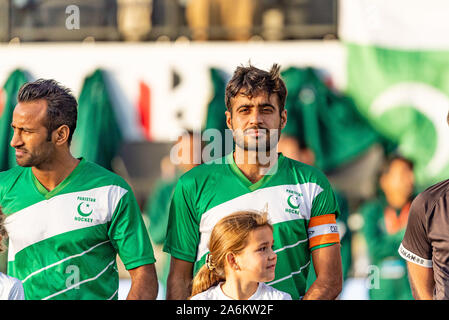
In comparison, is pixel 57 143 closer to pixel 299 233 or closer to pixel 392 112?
pixel 299 233

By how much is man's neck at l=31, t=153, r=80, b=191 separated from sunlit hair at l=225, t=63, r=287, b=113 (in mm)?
788

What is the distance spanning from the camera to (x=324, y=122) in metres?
7.65

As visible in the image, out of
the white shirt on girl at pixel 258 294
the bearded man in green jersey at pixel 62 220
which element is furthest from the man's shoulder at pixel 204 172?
the white shirt on girl at pixel 258 294

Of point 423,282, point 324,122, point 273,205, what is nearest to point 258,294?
point 273,205

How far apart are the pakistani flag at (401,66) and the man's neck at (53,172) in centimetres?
419

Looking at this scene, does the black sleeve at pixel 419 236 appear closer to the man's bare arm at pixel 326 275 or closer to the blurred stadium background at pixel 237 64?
the man's bare arm at pixel 326 275

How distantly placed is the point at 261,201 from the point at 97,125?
13.4 ft

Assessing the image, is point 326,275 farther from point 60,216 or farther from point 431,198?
point 60,216

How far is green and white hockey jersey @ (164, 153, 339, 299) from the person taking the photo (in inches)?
149

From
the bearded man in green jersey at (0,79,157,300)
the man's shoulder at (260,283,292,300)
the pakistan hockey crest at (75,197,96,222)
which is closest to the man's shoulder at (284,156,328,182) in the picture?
the man's shoulder at (260,283,292,300)

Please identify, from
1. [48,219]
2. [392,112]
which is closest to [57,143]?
[48,219]

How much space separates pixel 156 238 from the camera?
6832 millimetres
